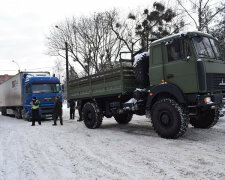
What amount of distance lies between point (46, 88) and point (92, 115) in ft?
22.1

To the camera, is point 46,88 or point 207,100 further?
point 46,88

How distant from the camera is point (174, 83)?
23.0 ft

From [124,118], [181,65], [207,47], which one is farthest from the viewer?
[124,118]

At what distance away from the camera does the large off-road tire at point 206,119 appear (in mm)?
7885

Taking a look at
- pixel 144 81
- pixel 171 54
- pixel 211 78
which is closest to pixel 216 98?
pixel 211 78

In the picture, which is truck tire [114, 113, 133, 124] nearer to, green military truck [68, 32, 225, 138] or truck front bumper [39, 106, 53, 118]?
green military truck [68, 32, 225, 138]

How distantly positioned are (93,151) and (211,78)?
3738mm

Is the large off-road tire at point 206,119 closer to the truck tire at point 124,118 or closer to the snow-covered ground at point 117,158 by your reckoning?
the snow-covered ground at point 117,158

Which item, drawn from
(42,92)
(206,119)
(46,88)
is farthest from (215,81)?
(46,88)

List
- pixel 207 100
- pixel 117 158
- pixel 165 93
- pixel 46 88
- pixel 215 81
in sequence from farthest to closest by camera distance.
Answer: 1. pixel 46 88
2. pixel 165 93
3. pixel 215 81
4. pixel 207 100
5. pixel 117 158

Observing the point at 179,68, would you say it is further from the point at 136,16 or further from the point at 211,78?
the point at 136,16

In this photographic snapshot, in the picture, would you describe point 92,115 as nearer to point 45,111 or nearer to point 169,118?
point 169,118

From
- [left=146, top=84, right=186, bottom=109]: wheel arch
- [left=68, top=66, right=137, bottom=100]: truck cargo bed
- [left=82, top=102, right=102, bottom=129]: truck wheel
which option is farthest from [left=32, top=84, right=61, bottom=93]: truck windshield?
[left=146, top=84, right=186, bottom=109]: wheel arch

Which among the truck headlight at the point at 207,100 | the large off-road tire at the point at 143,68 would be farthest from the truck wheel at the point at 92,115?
the truck headlight at the point at 207,100
